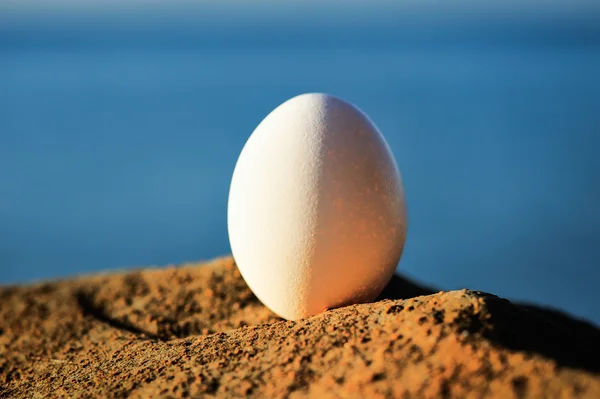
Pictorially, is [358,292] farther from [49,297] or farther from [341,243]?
[49,297]

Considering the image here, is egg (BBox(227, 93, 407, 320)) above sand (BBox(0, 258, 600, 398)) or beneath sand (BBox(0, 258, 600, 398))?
above

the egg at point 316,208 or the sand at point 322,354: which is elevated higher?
the egg at point 316,208

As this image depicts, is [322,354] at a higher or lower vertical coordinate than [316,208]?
lower

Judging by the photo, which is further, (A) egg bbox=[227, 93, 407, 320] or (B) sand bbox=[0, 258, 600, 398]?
(A) egg bbox=[227, 93, 407, 320]

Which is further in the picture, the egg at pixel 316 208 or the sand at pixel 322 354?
the egg at pixel 316 208

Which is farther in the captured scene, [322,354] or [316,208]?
[316,208]
